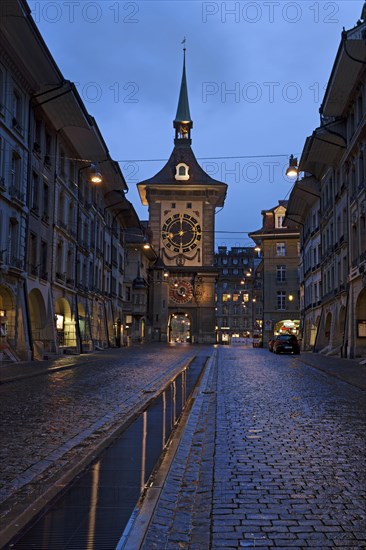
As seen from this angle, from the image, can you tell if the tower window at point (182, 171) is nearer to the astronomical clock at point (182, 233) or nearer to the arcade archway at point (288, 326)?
the astronomical clock at point (182, 233)

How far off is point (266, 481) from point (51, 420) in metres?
5.32

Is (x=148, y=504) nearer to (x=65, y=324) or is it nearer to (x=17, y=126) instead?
(x=17, y=126)

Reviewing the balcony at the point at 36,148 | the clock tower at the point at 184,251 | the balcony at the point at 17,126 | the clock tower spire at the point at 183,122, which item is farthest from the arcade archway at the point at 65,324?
the clock tower spire at the point at 183,122

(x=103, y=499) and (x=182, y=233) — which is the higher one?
(x=182, y=233)

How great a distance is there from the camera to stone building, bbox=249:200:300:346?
7569cm

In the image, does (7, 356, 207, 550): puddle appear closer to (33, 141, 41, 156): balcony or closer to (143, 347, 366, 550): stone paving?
(143, 347, 366, 550): stone paving

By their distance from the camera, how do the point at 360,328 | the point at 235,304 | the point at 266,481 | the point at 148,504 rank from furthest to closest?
the point at 235,304 < the point at 360,328 < the point at 266,481 < the point at 148,504

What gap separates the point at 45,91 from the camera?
32.2 metres

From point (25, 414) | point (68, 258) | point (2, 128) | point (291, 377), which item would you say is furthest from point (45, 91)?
point (25, 414)

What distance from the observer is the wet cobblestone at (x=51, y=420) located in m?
6.95

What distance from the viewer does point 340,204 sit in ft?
132

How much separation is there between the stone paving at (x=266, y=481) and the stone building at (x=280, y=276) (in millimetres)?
63423

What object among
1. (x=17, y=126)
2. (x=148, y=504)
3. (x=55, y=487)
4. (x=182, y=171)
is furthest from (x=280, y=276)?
(x=148, y=504)

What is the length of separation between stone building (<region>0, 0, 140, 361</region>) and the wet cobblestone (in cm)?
1008
